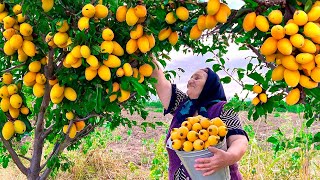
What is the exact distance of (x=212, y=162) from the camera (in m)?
1.94

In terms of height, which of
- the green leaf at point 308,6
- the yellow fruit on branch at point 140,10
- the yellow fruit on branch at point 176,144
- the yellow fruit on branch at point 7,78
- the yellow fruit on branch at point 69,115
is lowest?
the yellow fruit on branch at point 69,115

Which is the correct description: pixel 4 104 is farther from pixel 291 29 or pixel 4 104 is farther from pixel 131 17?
pixel 291 29

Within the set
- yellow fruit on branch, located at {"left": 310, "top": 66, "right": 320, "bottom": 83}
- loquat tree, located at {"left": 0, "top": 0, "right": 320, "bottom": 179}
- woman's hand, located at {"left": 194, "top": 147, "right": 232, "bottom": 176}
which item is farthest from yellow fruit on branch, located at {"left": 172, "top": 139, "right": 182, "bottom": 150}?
yellow fruit on branch, located at {"left": 310, "top": 66, "right": 320, "bottom": 83}

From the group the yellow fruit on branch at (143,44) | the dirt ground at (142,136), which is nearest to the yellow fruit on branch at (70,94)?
the yellow fruit on branch at (143,44)

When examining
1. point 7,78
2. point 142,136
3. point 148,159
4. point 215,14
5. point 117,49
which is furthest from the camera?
point 142,136

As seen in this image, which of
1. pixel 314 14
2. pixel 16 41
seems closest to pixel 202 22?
pixel 314 14

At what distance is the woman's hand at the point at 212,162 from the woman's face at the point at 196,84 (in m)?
0.54

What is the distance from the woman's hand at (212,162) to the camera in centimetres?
192

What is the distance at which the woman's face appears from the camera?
246cm

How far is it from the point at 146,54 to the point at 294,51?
60 cm

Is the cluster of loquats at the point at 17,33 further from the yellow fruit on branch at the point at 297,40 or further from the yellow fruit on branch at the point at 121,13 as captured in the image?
the yellow fruit on branch at the point at 297,40

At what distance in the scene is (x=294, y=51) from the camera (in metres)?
1.18

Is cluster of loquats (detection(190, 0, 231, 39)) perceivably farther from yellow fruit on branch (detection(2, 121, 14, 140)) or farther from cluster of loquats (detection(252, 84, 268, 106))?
yellow fruit on branch (detection(2, 121, 14, 140))

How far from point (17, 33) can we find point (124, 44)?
383 millimetres
